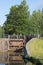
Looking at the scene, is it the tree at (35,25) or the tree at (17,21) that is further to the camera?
the tree at (35,25)

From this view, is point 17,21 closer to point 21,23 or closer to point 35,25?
point 21,23

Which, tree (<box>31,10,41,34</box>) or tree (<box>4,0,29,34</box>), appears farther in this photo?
tree (<box>31,10,41,34</box>)

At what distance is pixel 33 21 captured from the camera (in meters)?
80.8

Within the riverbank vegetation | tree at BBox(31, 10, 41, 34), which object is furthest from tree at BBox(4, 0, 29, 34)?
tree at BBox(31, 10, 41, 34)

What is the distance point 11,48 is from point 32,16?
87.2ft

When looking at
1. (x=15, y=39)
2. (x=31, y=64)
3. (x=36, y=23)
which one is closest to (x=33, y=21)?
(x=36, y=23)

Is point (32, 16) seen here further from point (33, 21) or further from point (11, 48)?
point (11, 48)

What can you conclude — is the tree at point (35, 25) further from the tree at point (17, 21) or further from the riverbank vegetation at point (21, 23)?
the tree at point (17, 21)

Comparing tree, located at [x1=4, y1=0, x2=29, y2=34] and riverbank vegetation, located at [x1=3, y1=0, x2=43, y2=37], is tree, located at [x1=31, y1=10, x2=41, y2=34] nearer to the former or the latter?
riverbank vegetation, located at [x1=3, y1=0, x2=43, y2=37]

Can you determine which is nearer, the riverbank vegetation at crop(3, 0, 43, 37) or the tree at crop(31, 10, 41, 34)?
the riverbank vegetation at crop(3, 0, 43, 37)

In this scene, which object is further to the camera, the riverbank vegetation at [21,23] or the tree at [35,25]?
the tree at [35,25]

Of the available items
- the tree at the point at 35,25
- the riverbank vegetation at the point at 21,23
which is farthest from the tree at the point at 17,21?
the tree at the point at 35,25

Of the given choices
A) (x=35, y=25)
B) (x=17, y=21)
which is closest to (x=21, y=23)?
(x=17, y=21)

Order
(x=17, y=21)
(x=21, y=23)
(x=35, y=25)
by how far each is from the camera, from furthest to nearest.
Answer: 1. (x=35, y=25)
2. (x=17, y=21)
3. (x=21, y=23)
